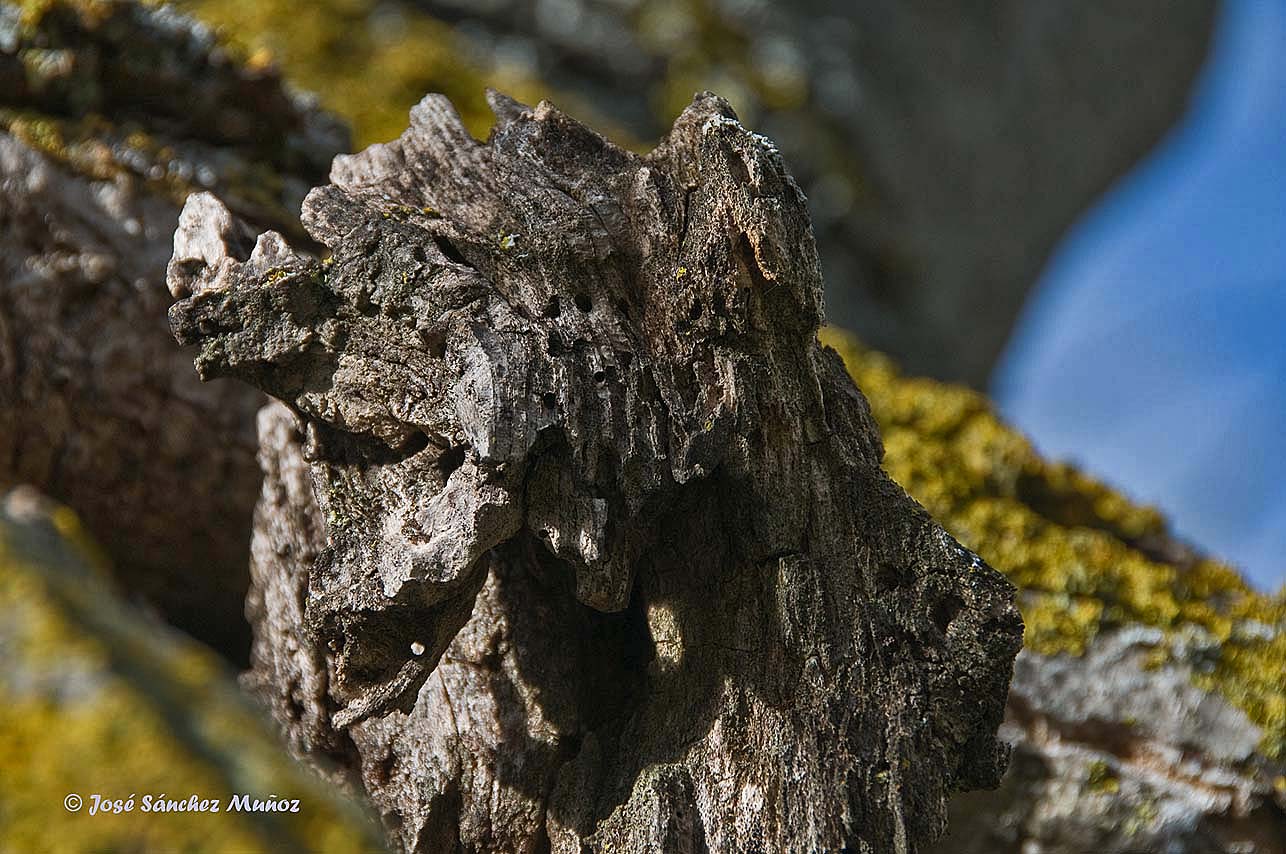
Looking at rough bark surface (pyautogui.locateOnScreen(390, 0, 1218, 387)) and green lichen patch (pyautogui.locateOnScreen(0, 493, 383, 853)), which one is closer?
green lichen patch (pyautogui.locateOnScreen(0, 493, 383, 853))

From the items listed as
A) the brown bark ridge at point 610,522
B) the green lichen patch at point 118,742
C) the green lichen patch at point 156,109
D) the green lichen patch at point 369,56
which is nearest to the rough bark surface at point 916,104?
the green lichen patch at point 369,56

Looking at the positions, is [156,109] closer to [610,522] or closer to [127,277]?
[127,277]

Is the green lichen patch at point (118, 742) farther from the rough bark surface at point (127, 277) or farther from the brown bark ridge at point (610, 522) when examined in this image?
the rough bark surface at point (127, 277)

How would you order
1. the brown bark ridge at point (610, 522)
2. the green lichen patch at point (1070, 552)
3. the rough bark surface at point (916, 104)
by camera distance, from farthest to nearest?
1. the rough bark surface at point (916, 104)
2. the green lichen patch at point (1070, 552)
3. the brown bark ridge at point (610, 522)

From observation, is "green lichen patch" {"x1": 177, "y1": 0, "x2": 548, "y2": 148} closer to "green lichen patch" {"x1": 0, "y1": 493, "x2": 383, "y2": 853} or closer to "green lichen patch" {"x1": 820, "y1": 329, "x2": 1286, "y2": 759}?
"green lichen patch" {"x1": 820, "y1": 329, "x2": 1286, "y2": 759}

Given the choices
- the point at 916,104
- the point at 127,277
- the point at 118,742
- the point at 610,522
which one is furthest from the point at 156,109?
the point at 916,104

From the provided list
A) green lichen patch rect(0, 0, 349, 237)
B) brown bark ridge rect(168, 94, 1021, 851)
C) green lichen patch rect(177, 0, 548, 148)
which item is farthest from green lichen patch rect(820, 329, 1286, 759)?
green lichen patch rect(177, 0, 548, 148)
